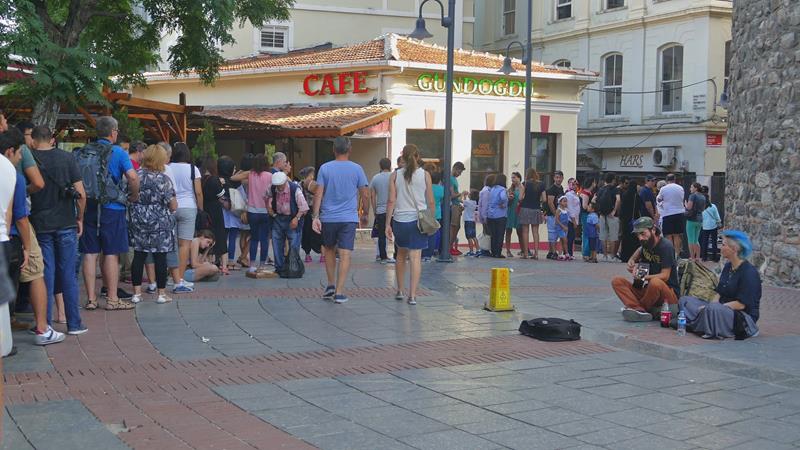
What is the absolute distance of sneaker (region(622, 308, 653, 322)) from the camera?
31.4 ft

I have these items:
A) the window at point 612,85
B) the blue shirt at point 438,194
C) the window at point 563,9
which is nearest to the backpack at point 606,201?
the blue shirt at point 438,194

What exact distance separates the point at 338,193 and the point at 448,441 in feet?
17.4

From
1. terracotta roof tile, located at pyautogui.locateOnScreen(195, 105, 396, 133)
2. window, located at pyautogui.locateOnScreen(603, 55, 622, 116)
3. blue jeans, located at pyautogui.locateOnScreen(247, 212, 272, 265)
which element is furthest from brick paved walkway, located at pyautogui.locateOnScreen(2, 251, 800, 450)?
window, located at pyautogui.locateOnScreen(603, 55, 622, 116)

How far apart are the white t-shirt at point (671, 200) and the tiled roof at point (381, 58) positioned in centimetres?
838

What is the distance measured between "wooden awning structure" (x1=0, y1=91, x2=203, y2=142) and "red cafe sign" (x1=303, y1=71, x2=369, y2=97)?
5.64 metres

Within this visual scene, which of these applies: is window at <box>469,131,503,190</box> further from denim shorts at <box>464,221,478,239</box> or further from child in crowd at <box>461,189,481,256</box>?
denim shorts at <box>464,221,478,239</box>

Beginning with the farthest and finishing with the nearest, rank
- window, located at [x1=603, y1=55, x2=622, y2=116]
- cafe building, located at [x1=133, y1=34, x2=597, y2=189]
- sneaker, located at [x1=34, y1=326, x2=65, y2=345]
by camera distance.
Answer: window, located at [x1=603, y1=55, x2=622, y2=116] < cafe building, located at [x1=133, y1=34, x2=597, y2=189] < sneaker, located at [x1=34, y1=326, x2=65, y2=345]

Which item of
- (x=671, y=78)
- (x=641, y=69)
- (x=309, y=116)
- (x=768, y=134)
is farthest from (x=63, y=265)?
(x=641, y=69)

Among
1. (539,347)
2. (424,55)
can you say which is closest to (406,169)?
(539,347)

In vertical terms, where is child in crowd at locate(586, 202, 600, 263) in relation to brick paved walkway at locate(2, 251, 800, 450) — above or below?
above

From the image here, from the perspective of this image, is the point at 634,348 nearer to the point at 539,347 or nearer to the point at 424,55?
the point at 539,347

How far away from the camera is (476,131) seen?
2602cm

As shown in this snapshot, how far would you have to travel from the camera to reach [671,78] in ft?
104

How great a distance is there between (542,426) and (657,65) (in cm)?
2826
